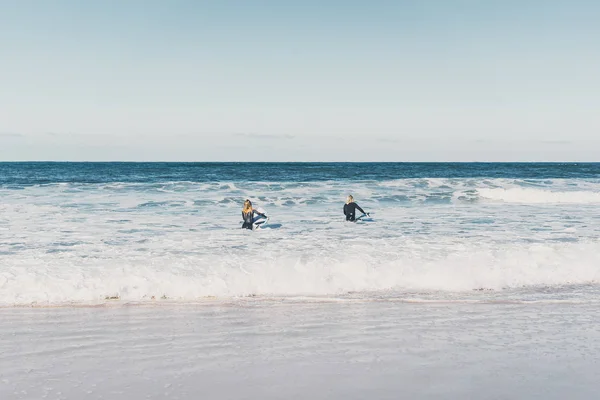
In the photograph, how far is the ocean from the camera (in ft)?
18.4

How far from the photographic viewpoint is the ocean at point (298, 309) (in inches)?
221

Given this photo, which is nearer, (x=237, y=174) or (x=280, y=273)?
(x=280, y=273)

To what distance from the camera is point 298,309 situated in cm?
885

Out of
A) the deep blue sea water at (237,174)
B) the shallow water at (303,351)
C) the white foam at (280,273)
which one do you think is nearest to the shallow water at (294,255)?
the white foam at (280,273)

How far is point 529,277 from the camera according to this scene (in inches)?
447

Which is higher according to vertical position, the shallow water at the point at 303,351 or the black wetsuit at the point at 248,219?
the black wetsuit at the point at 248,219

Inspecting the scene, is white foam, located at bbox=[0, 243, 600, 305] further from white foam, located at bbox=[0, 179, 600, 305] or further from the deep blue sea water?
the deep blue sea water

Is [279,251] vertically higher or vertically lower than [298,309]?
higher

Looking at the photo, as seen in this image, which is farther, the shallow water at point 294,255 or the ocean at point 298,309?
the shallow water at point 294,255

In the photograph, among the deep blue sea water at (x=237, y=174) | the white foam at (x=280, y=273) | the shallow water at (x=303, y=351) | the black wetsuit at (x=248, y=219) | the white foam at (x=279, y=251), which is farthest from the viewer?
the deep blue sea water at (x=237, y=174)

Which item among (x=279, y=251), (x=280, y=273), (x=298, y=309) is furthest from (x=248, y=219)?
(x=298, y=309)

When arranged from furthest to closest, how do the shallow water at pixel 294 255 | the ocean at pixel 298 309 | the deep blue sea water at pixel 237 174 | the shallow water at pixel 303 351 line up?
the deep blue sea water at pixel 237 174 → the shallow water at pixel 294 255 → the ocean at pixel 298 309 → the shallow water at pixel 303 351

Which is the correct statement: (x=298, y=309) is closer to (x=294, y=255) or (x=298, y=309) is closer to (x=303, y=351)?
(x=303, y=351)

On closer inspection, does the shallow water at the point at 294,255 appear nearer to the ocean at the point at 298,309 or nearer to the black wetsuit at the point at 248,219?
the ocean at the point at 298,309
